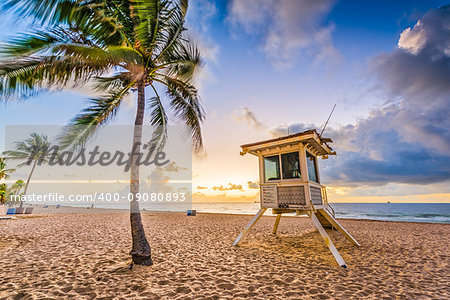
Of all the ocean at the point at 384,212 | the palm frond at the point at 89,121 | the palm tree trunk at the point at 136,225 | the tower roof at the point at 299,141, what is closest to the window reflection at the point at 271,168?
the tower roof at the point at 299,141

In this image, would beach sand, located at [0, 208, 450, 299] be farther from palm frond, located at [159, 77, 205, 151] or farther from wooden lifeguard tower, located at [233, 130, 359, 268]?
palm frond, located at [159, 77, 205, 151]

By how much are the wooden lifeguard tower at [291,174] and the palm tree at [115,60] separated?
302cm

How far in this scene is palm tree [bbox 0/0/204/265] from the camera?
4.25m

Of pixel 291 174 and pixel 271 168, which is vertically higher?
pixel 271 168

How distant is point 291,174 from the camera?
25.1 ft

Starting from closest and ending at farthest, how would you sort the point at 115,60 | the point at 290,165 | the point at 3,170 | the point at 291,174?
1. the point at 115,60
2. the point at 291,174
3. the point at 290,165
4. the point at 3,170

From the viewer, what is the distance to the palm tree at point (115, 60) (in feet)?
14.0

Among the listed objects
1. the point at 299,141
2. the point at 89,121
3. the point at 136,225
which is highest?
the point at 89,121

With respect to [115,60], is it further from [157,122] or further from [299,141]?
[299,141]

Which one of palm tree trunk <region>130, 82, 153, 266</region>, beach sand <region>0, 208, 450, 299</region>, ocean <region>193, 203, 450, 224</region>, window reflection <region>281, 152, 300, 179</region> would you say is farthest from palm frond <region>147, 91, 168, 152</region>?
ocean <region>193, 203, 450, 224</region>

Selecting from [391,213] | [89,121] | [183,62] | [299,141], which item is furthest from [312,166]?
[391,213]

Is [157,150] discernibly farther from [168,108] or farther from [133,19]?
[133,19]

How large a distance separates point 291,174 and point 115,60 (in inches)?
263

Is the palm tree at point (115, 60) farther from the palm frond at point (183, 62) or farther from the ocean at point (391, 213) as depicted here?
the ocean at point (391, 213)
